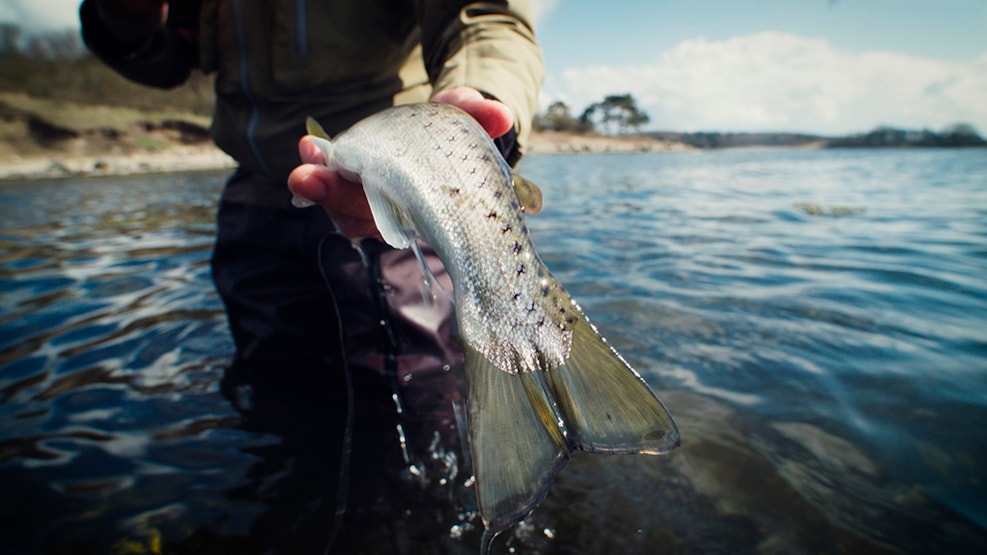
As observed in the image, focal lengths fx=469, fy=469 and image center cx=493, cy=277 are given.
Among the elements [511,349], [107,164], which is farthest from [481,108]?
[107,164]

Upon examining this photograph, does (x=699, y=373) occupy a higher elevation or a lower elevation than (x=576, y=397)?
lower

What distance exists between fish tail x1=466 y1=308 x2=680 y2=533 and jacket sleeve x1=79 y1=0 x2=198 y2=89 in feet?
9.98

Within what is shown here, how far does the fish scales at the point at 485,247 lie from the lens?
98cm

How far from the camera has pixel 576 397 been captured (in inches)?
37.7

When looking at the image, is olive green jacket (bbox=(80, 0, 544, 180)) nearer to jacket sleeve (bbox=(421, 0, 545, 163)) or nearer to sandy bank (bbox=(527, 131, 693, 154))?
jacket sleeve (bbox=(421, 0, 545, 163))

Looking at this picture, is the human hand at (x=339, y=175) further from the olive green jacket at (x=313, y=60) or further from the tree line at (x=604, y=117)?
the tree line at (x=604, y=117)

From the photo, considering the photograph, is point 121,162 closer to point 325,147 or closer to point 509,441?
point 325,147

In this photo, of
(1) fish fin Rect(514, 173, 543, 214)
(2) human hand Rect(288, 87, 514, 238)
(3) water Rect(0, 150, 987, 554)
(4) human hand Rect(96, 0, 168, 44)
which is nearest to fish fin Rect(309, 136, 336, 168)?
(2) human hand Rect(288, 87, 514, 238)

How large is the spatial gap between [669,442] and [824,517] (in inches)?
60.3

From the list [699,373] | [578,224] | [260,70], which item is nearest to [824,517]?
[699,373]

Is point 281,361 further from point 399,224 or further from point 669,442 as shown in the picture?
point 669,442

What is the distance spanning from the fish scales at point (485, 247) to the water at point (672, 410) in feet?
3.76

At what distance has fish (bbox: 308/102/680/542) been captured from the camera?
907 mm

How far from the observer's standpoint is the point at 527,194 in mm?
1145
